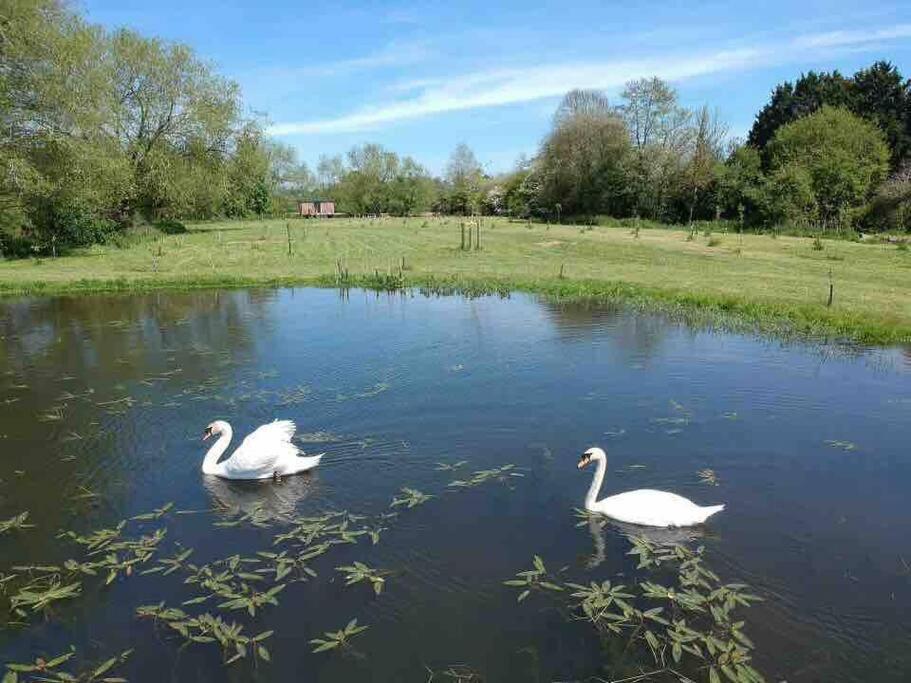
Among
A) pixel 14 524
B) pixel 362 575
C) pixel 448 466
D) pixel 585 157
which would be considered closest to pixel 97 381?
pixel 14 524

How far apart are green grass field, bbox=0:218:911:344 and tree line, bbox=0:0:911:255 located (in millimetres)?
4084

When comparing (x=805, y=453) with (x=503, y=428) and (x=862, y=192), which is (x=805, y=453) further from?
(x=862, y=192)

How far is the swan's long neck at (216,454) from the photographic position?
9.91 m

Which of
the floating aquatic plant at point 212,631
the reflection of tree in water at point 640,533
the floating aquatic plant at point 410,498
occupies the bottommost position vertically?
the floating aquatic plant at point 212,631

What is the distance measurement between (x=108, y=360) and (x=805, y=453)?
1587 cm

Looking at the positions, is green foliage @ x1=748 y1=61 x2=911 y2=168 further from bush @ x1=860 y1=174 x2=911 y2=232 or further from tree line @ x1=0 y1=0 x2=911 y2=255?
bush @ x1=860 y1=174 x2=911 y2=232

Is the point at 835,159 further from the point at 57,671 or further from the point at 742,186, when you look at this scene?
the point at 57,671

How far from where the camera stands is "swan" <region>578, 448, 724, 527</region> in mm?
8188

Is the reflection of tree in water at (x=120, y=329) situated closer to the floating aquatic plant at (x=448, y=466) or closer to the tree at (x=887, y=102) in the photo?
the floating aquatic plant at (x=448, y=466)

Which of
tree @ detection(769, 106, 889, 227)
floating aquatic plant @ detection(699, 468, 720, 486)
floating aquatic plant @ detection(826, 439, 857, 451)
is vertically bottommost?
floating aquatic plant @ detection(699, 468, 720, 486)

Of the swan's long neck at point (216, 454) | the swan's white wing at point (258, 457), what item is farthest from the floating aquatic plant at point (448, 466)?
the swan's long neck at point (216, 454)

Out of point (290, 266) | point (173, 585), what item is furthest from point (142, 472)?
point (290, 266)

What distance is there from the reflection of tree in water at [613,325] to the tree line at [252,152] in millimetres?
25912

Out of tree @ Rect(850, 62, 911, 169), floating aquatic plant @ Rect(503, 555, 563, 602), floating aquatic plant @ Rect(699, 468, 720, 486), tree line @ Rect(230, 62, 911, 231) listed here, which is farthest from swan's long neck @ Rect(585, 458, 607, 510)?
tree @ Rect(850, 62, 911, 169)
